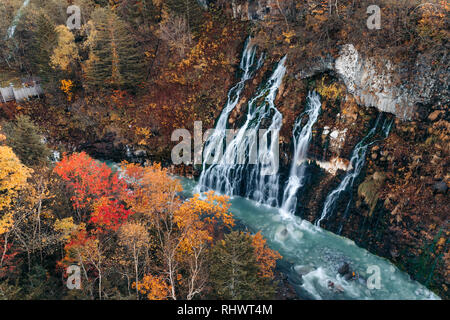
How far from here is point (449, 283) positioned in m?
18.0

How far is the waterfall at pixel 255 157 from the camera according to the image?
26219 mm

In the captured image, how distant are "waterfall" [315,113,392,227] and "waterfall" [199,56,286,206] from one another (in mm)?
4332

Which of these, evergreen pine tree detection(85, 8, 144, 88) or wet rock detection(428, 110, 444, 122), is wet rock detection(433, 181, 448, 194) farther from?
evergreen pine tree detection(85, 8, 144, 88)

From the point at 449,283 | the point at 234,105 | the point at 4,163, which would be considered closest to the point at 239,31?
the point at 234,105

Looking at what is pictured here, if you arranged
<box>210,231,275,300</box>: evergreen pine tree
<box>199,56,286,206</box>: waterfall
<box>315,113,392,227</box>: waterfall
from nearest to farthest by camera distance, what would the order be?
<box>210,231,275,300</box>: evergreen pine tree → <box>315,113,392,227</box>: waterfall → <box>199,56,286,206</box>: waterfall

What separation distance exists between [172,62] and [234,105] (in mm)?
9127

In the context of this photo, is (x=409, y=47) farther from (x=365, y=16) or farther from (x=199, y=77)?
(x=199, y=77)

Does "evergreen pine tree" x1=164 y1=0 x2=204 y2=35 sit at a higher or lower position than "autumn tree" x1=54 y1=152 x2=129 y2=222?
higher

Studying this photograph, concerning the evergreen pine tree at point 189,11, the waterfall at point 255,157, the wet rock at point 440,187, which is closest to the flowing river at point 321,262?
the waterfall at point 255,157

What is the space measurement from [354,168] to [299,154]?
434cm

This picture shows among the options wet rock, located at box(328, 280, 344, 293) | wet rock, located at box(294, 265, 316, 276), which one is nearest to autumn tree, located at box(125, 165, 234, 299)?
wet rock, located at box(294, 265, 316, 276)

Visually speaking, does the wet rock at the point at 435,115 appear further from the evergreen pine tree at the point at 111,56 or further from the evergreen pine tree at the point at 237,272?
the evergreen pine tree at the point at 111,56

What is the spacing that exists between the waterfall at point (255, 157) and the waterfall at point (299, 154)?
1145 mm

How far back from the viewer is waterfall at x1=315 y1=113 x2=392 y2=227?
22391 mm
